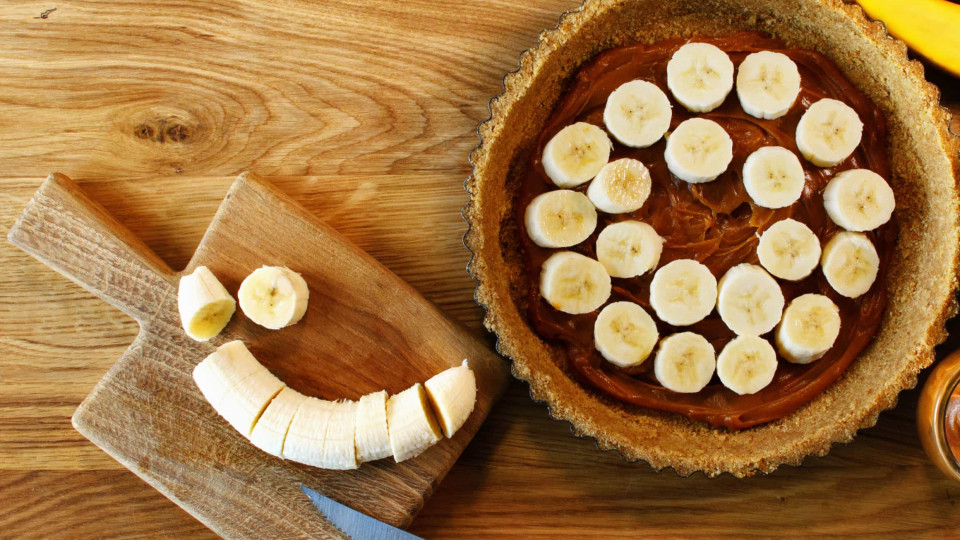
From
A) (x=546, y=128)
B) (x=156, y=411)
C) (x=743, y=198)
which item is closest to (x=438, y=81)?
(x=546, y=128)

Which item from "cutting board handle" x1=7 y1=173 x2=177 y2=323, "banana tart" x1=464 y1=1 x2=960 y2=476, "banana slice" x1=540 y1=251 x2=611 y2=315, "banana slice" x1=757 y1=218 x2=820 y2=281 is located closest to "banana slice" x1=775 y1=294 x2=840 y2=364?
"banana tart" x1=464 y1=1 x2=960 y2=476

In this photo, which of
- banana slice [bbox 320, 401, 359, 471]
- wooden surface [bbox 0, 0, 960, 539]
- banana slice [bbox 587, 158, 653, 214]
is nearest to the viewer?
banana slice [bbox 320, 401, 359, 471]

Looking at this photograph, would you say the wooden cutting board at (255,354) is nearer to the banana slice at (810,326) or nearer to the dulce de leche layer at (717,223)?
the dulce de leche layer at (717,223)

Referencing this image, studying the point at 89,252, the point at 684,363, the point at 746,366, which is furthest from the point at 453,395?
the point at 89,252

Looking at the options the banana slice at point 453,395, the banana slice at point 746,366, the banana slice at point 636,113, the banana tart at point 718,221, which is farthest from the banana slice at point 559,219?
Answer: the banana slice at point 746,366

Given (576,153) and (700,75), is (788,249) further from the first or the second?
(576,153)

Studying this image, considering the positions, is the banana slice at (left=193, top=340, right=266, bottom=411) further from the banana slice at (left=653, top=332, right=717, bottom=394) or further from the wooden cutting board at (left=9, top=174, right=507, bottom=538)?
the banana slice at (left=653, top=332, right=717, bottom=394)
